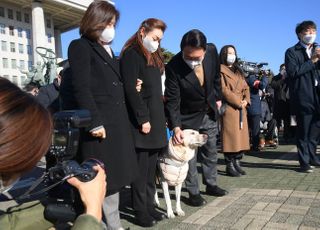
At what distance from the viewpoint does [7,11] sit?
61938 millimetres

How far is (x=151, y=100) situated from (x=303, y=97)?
3.12 meters

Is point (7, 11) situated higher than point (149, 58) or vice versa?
point (7, 11)

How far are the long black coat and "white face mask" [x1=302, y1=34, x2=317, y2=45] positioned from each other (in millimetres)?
3819

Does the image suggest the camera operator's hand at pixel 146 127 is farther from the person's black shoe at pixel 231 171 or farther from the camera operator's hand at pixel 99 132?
the person's black shoe at pixel 231 171

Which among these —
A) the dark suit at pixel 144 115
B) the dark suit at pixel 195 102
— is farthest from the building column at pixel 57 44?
the dark suit at pixel 144 115

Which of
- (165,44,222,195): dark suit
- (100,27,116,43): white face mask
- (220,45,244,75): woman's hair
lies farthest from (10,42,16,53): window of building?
(100,27,116,43): white face mask

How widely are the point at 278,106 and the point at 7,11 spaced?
6035 centimetres

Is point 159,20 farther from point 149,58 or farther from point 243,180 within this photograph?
point 243,180

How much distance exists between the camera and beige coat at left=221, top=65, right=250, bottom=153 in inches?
237

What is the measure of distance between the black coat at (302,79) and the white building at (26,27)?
5430 cm

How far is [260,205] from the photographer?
4.37m

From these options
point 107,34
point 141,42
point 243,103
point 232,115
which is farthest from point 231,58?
point 107,34

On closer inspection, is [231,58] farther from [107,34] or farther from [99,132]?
[99,132]

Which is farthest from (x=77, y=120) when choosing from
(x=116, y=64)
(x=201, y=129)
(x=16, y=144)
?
(x=201, y=129)
